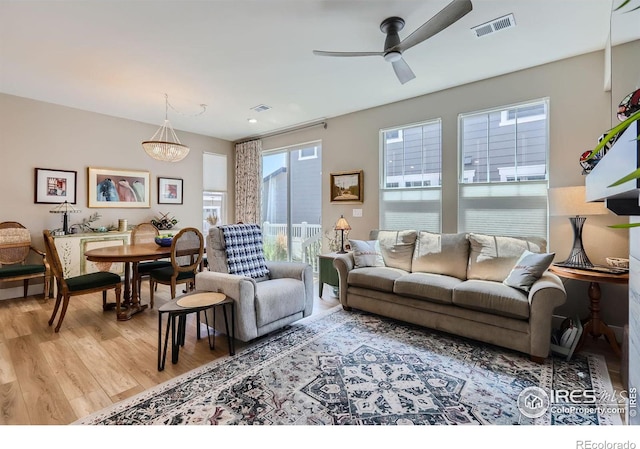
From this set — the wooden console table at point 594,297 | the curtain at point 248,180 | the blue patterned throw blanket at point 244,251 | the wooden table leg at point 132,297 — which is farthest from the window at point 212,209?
the wooden console table at point 594,297

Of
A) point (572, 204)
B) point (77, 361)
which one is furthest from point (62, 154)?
point (572, 204)

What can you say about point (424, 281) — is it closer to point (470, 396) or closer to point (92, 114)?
point (470, 396)

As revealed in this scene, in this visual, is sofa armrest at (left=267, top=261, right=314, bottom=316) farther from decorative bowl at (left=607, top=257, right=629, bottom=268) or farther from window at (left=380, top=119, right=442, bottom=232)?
decorative bowl at (left=607, top=257, right=629, bottom=268)

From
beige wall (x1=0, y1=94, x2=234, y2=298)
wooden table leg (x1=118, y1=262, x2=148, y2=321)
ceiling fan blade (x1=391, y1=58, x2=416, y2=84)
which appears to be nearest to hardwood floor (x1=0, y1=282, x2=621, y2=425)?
wooden table leg (x1=118, y1=262, x2=148, y2=321)

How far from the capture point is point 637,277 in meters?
1.45

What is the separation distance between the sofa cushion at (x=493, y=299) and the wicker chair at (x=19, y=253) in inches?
195

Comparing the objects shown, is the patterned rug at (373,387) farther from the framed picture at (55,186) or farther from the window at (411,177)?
the framed picture at (55,186)

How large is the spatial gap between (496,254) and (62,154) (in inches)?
232

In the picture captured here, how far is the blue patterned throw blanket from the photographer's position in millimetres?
3064

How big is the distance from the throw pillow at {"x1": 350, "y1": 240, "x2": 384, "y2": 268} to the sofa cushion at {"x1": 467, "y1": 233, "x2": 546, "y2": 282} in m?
0.99

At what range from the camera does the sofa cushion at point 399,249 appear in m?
3.65

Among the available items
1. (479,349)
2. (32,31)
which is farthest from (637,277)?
(32,31)

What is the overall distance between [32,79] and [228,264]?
10.8 feet

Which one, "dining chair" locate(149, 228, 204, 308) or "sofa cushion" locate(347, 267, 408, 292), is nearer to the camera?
"sofa cushion" locate(347, 267, 408, 292)
